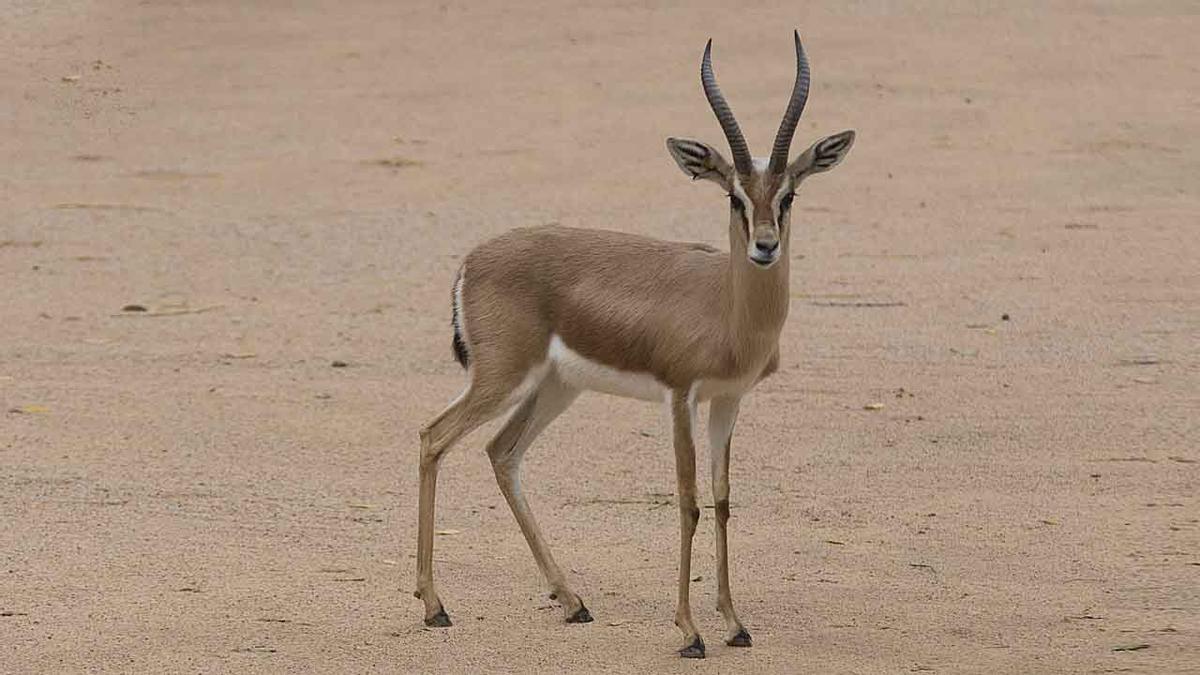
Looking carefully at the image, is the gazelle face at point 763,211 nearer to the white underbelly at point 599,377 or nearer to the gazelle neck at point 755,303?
the gazelle neck at point 755,303

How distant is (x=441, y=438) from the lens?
8.14 metres

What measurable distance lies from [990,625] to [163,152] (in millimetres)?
11019

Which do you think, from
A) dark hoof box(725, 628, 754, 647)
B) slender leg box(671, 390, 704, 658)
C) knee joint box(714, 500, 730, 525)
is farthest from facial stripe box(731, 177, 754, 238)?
dark hoof box(725, 628, 754, 647)

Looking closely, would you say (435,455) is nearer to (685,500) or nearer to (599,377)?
(599,377)

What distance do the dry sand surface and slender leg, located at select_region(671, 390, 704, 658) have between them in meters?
0.10

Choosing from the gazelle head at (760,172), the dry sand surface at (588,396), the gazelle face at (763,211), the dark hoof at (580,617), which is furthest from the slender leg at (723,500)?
the gazelle face at (763,211)

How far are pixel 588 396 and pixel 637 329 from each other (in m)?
4.11

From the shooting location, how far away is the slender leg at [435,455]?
7.98 meters

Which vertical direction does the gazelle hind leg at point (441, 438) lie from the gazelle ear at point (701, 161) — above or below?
below

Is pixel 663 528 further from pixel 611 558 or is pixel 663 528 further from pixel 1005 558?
pixel 1005 558

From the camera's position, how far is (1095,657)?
757cm

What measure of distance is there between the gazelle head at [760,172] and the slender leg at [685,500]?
60cm

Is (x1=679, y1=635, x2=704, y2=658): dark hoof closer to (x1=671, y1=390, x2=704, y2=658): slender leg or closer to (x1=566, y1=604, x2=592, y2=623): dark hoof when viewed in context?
(x1=671, y1=390, x2=704, y2=658): slender leg

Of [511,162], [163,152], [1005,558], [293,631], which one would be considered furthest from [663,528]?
[163,152]
